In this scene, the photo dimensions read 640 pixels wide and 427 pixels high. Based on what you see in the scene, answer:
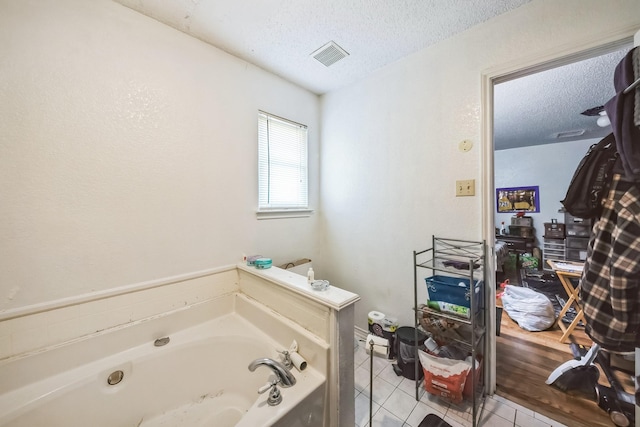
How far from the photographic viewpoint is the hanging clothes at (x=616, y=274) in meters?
0.88

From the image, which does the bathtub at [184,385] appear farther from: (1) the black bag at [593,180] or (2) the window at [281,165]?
(1) the black bag at [593,180]

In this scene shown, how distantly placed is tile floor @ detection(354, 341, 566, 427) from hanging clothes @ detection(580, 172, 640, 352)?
2.25ft

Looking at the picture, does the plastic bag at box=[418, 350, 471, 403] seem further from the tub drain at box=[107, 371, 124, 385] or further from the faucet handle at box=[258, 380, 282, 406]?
the tub drain at box=[107, 371, 124, 385]

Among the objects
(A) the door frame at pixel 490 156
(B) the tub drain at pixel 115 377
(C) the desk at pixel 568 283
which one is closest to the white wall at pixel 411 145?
(A) the door frame at pixel 490 156

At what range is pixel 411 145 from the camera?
174cm

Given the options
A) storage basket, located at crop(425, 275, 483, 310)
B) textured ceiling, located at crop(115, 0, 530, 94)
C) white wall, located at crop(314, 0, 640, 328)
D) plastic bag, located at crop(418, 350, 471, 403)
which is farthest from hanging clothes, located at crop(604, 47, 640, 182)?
plastic bag, located at crop(418, 350, 471, 403)

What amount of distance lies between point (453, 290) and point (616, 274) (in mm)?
632

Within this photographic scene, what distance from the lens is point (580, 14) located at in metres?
1.16

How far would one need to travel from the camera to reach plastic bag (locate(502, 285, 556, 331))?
2238 millimetres

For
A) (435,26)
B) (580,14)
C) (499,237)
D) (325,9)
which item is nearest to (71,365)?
(325,9)

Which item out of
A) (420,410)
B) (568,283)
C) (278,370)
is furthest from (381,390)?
(568,283)

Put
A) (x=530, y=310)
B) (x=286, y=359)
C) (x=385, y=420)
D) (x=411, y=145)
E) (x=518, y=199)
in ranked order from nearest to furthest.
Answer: (x=286, y=359) < (x=385, y=420) < (x=411, y=145) < (x=530, y=310) < (x=518, y=199)

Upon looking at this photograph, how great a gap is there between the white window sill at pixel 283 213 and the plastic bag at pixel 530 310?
2.42 meters

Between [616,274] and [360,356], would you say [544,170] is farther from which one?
[360,356]
